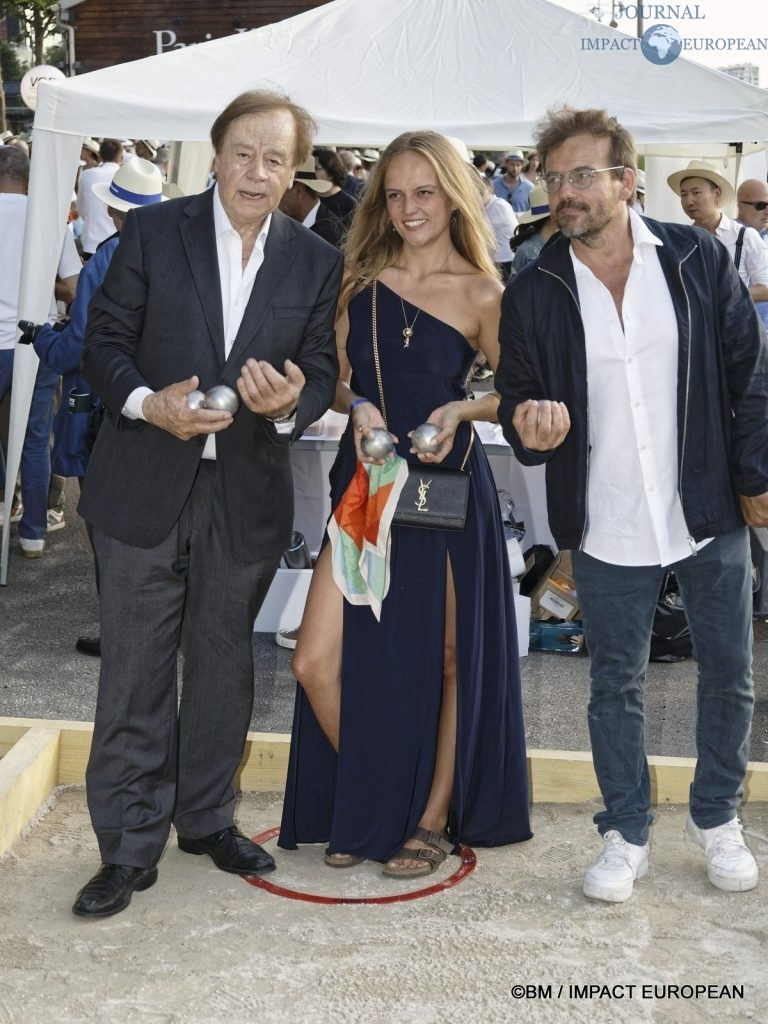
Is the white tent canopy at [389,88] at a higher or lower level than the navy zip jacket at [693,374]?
higher

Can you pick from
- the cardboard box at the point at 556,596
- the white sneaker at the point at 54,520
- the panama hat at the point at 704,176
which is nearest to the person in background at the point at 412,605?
the cardboard box at the point at 556,596

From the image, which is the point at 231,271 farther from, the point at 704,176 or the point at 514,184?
the point at 514,184

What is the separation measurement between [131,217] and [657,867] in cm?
253

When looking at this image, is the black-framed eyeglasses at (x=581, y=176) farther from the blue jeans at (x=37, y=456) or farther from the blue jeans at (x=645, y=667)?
the blue jeans at (x=37, y=456)

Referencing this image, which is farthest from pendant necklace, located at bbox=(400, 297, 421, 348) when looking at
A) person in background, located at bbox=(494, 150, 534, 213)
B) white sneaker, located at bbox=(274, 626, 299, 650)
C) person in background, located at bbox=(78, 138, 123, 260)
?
person in background, located at bbox=(494, 150, 534, 213)

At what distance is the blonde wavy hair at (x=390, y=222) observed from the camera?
156 inches

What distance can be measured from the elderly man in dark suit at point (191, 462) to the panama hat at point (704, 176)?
5.19 m

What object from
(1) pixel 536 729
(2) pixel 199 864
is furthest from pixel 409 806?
(1) pixel 536 729

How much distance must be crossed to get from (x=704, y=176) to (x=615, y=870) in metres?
5.78

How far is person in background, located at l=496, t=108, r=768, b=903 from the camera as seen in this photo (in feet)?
11.9

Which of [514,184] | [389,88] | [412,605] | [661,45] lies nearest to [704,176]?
[661,45]

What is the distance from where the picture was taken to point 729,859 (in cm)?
389

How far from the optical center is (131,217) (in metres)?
3.77

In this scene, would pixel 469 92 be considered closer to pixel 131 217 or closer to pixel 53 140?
pixel 53 140
